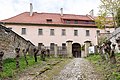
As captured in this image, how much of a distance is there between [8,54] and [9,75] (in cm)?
652

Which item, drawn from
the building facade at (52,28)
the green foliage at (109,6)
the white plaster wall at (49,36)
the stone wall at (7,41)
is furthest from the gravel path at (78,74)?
the building facade at (52,28)

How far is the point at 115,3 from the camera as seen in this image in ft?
96.6

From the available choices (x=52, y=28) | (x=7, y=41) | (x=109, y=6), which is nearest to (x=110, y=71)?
(x=7, y=41)

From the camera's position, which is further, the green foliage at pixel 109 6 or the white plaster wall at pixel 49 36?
the white plaster wall at pixel 49 36

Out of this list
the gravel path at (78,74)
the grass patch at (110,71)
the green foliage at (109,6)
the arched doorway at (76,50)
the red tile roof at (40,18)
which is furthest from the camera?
the red tile roof at (40,18)

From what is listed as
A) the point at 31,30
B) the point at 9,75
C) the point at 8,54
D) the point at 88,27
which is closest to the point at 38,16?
the point at 31,30

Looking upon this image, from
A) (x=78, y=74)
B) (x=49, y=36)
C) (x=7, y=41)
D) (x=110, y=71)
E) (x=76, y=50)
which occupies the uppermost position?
(x=49, y=36)

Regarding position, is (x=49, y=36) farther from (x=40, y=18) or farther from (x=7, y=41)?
(x=7, y=41)

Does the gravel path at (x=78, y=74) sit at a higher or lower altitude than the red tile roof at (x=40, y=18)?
lower

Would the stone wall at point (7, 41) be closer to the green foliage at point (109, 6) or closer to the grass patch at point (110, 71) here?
the grass patch at point (110, 71)

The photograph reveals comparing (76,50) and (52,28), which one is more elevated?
(52,28)

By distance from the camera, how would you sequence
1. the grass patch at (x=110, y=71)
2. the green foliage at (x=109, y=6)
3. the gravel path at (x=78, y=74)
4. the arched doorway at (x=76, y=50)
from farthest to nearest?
the arched doorway at (x=76, y=50)
the green foliage at (x=109, y=6)
the gravel path at (x=78, y=74)
the grass patch at (x=110, y=71)

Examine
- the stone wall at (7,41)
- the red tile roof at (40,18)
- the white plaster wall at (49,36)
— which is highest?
the red tile roof at (40,18)

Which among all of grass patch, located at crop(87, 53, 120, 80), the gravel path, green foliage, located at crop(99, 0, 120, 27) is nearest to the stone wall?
the gravel path
